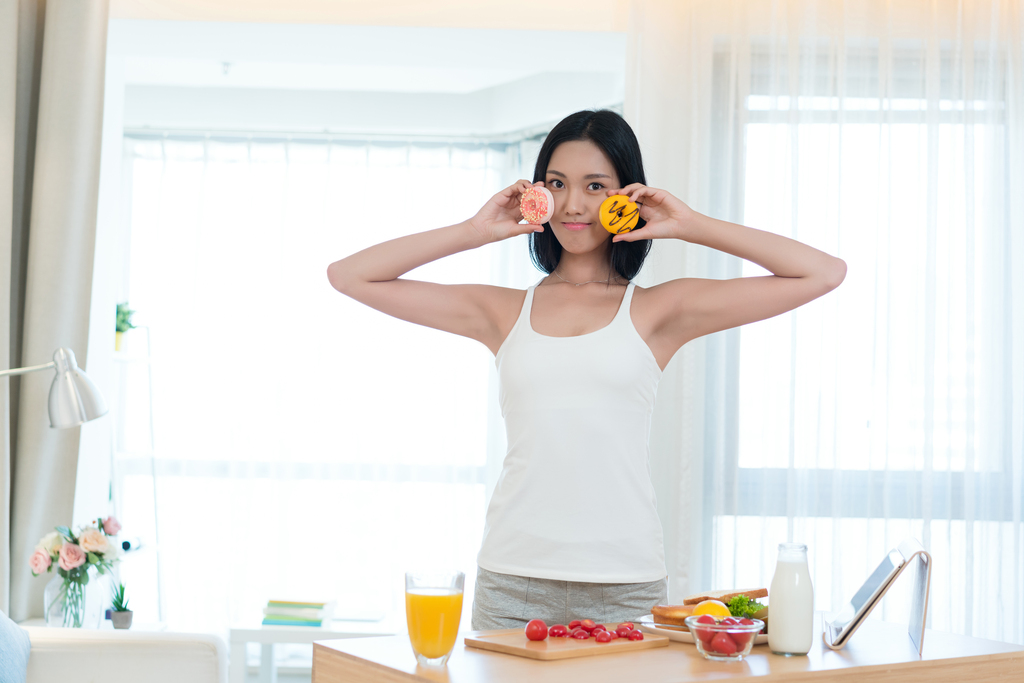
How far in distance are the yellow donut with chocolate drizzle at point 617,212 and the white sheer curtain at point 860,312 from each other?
4.02 ft

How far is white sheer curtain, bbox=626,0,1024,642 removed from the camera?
289cm

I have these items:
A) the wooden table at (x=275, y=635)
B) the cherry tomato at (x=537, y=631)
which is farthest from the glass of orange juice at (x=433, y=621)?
the wooden table at (x=275, y=635)

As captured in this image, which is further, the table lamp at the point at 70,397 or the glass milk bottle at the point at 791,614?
the table lamp at the point at 70,397

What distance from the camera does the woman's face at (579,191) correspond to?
5.60ft

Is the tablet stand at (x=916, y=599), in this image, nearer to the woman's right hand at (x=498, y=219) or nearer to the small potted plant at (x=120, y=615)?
the woman's right hand at (x=498, y=219)

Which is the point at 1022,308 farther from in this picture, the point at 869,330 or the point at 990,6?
the point at 990,6

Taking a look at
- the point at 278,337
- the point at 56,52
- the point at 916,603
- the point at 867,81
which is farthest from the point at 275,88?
the point at 916,603

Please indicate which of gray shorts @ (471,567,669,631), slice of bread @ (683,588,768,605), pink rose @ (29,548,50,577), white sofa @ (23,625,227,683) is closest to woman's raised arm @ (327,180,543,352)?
gray shorts @ (471,567,669,631)

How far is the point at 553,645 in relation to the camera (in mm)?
1188

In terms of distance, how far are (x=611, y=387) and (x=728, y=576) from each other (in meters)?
1.59

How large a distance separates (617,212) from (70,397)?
4.53ft

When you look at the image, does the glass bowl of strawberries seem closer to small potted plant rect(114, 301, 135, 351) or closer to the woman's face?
the woman's face

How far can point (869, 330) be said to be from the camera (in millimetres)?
2922

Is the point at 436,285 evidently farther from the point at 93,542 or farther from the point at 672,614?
the point at 93,542
